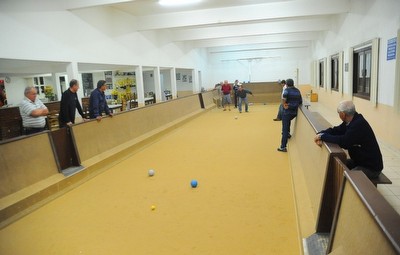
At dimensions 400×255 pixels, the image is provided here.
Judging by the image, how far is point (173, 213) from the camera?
149 inches

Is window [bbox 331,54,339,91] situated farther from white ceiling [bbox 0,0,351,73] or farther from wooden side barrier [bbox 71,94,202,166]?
wooden side barrier [bbox 71,94,202,166]

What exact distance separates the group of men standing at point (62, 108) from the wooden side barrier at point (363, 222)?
4426 mm

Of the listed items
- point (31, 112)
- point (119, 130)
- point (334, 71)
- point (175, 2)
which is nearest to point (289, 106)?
point (119, 130)

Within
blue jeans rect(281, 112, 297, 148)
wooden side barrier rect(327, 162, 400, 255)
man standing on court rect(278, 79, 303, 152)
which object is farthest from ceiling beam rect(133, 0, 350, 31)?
wooden side barrier rect(327, 162, 400, 255)

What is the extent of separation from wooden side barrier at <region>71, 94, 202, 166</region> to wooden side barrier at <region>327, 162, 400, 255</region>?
4500 mm

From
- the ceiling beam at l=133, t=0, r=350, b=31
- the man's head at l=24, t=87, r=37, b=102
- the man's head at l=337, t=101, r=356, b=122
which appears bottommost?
the man's head at l=337, t=101, r=356, b=122

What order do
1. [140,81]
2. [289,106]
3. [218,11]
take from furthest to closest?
[140,81] < [218,11] < [289,106]

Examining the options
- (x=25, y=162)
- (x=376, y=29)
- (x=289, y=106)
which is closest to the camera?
(x=25, y=162)

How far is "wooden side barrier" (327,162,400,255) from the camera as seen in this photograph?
1.37 m

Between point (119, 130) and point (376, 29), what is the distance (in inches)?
259

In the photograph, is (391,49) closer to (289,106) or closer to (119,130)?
(289,106)

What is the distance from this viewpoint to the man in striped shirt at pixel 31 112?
15.4ft

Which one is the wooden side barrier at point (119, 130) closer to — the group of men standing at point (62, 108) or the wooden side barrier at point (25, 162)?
the group of men standing at point (62, 108)

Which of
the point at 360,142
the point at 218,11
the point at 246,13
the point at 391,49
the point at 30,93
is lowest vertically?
the point at 360,142
